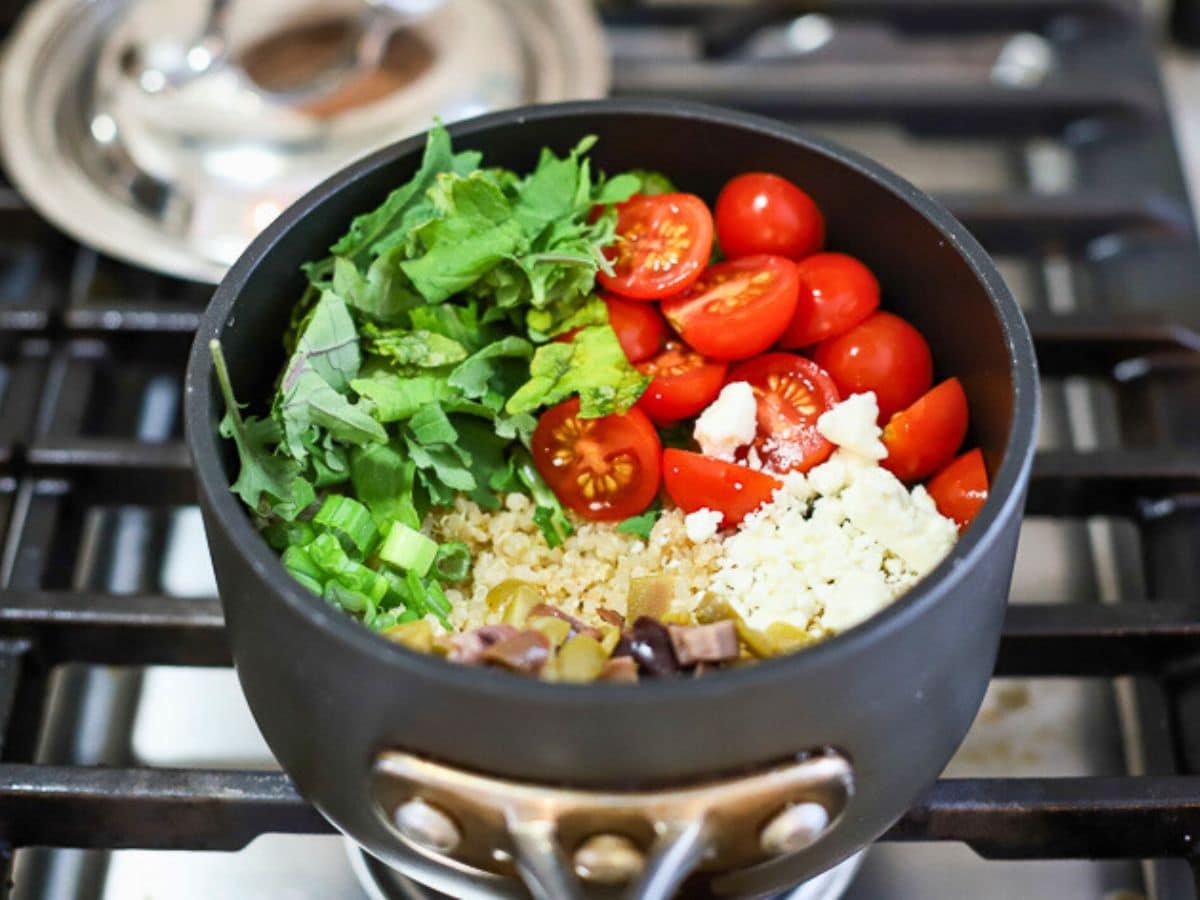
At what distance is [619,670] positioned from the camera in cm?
73

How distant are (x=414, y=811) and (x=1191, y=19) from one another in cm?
132

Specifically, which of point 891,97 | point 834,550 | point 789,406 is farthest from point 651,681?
point 891,97

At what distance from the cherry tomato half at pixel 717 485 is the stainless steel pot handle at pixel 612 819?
0.23 meters

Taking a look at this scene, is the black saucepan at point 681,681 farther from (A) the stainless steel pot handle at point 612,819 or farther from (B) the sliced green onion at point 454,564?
(B) the sliced green onion at point 454,564

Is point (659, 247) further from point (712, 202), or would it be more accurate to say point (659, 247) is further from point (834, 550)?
point (834, 550)

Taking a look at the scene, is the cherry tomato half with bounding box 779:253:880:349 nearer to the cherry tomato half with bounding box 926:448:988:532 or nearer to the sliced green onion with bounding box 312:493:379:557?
the cherry tomato half with bounding box 926:448:988:532

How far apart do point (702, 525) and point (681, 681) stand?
252mm

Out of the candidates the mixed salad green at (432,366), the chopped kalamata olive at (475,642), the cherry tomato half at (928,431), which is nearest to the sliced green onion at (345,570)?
the mixed salad green at (432,366)

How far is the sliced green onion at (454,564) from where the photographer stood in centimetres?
89

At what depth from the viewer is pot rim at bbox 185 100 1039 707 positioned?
2.13ft

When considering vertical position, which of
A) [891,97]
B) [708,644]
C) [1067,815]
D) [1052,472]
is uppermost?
[891,97]

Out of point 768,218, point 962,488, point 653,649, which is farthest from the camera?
point 768,218

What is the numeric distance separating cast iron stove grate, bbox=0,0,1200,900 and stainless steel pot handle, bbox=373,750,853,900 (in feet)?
0.68

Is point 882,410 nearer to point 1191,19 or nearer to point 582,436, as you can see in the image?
point 582,436
